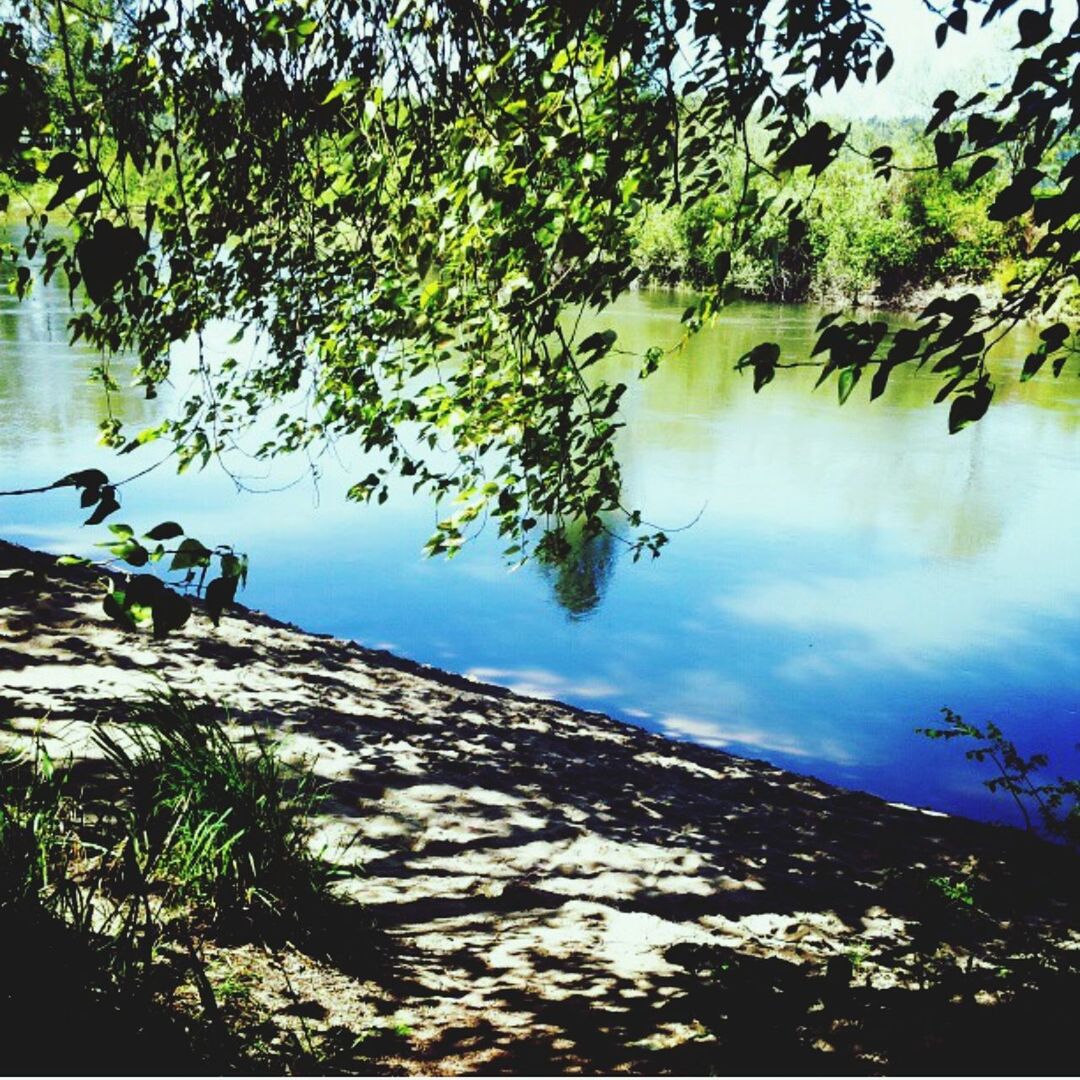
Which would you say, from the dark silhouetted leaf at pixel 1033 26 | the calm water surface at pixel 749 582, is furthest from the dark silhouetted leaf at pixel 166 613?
the calm water surface at pixel 749 582

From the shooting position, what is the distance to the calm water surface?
27.6 feet

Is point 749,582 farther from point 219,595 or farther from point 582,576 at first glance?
point 219,595

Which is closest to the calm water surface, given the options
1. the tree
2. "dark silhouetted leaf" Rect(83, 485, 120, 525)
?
the tree

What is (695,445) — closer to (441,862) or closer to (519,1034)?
(441,862)

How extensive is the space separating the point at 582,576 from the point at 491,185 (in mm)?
8495

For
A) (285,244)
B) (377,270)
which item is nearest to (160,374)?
(285,244)

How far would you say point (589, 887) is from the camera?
3.79 metres

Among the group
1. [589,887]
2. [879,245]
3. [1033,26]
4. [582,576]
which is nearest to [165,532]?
[1033,26]

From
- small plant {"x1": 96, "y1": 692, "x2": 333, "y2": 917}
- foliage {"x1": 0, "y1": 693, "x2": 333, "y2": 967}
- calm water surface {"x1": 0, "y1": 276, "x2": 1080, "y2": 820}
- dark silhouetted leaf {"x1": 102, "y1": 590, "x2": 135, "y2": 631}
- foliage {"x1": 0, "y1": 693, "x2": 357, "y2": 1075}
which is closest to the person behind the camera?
dark silhouetted leaf {"x1": 102, "y1": 590, "x2": 135, "y2": 631}

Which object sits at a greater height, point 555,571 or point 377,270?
point 377,270

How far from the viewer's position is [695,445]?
1725 centimetres

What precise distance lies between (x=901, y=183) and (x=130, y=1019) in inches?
1782

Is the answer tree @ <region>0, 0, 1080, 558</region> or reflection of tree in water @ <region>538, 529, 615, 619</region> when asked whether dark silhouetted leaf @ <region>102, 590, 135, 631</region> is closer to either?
tree @ <region>0, 0, 1080, 558</region>

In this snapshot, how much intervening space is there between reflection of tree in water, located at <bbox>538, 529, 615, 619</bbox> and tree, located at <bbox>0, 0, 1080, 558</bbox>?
5958 mm
